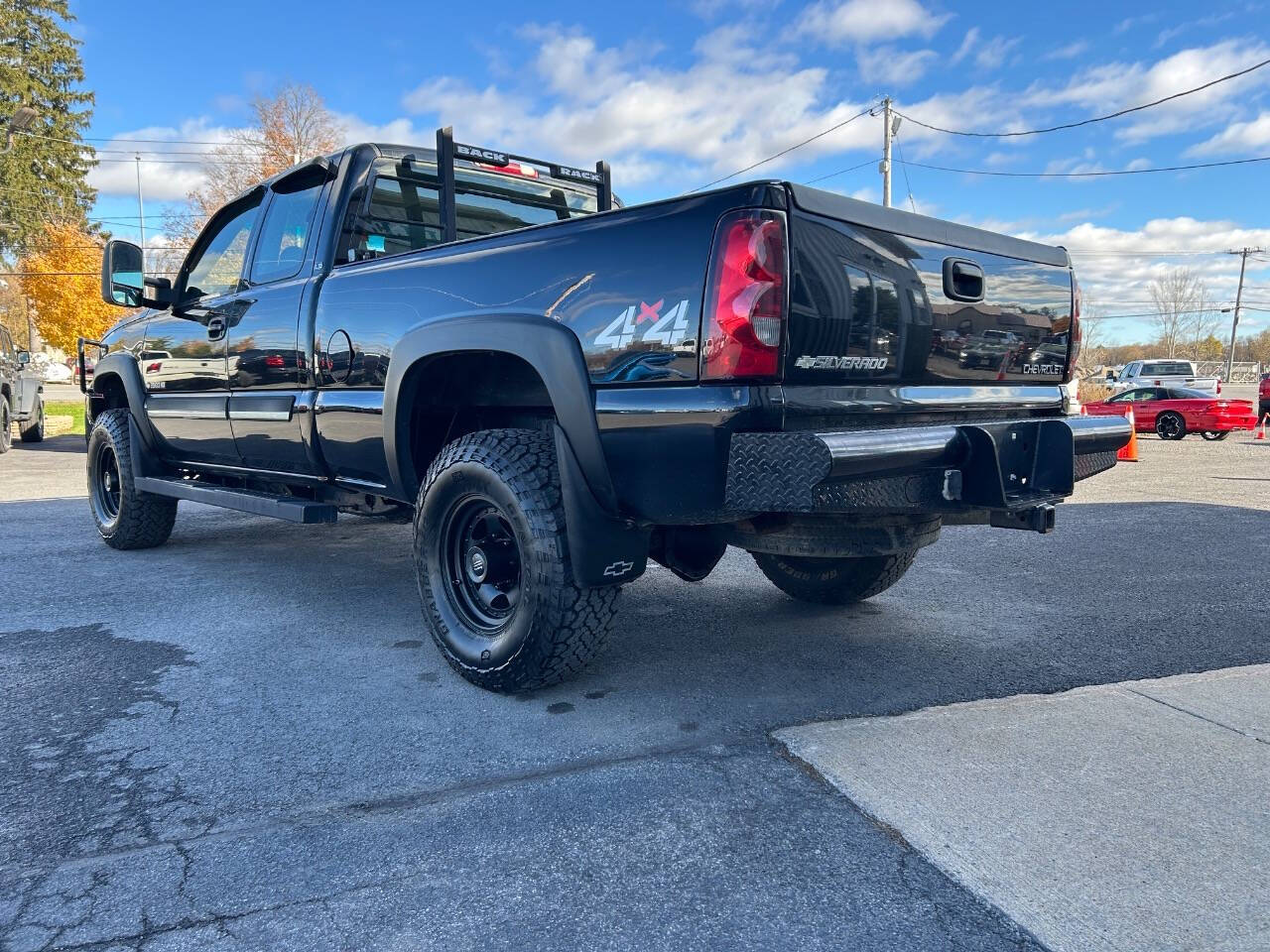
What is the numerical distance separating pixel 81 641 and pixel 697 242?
10.6 ft

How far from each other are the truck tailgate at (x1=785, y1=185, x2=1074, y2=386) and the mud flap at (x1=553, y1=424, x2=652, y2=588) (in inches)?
31.0

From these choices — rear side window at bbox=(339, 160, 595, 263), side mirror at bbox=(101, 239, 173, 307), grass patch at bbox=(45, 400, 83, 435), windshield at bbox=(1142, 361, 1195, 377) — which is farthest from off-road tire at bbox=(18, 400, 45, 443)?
windshield at bbox=(1142, 361, 1195, 377)

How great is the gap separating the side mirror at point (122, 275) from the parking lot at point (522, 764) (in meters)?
1.62

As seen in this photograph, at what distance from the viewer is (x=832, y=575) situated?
4.45 meters

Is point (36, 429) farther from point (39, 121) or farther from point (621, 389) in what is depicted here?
point (39, 121)

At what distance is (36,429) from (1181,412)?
2345cm

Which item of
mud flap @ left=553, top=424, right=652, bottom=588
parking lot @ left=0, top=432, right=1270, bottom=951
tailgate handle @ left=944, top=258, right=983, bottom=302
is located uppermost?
tailgate handle @ left=944, top=258, right=983, bottom=302

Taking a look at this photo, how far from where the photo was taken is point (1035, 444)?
122 inches

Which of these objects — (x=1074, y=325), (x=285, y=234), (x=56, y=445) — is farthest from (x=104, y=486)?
(x=56, y=445)

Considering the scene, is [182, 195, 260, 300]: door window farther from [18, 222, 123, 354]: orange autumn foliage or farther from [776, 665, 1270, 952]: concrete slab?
[18, 222, 123, 354]: orange autumn foliage

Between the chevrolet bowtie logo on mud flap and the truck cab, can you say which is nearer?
the chevrolet bowtie logo on mud flap

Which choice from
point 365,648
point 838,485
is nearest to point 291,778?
point 365,648

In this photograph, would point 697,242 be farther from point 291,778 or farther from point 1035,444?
point 291,778

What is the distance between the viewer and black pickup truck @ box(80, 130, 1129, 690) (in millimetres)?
2572
